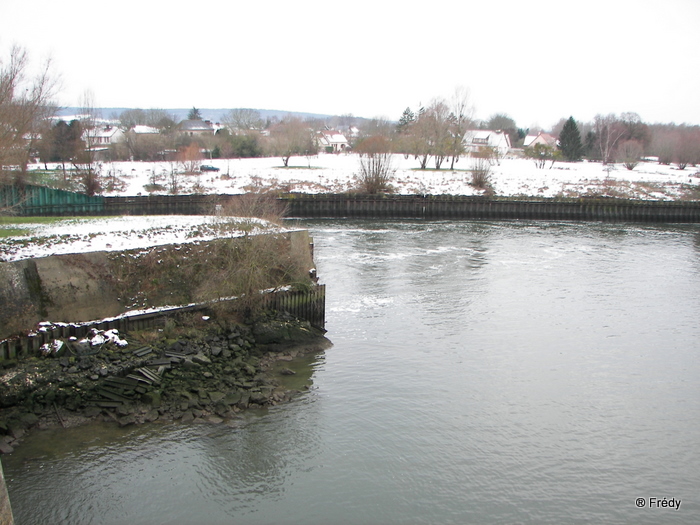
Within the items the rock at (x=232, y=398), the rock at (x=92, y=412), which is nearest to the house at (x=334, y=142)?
the rock at (x=232, y=398)

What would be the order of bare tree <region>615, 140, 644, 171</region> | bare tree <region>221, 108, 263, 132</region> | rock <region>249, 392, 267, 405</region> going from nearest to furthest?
rock <region>249, 392, 267, 405</region> < bare tree <region>615, 140, 644, 171</region> < bare tree <region>221, 108, 263, 132</region>

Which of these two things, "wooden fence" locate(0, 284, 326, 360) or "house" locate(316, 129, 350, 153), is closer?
"wooden fence" locate(0, 284, 326, 360)

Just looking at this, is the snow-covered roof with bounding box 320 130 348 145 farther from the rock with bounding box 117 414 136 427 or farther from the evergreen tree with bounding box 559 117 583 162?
the rock with bounding box 117 414 136 427

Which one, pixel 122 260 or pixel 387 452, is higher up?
pixel 122 260

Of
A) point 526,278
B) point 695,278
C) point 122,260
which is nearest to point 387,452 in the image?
point 122,260

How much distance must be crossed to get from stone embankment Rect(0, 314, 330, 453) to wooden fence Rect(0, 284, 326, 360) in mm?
446

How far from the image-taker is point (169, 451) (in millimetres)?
15352

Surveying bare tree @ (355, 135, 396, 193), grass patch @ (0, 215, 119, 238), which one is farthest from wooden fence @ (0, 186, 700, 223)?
grass patch @ (0, 215, 119, 238)

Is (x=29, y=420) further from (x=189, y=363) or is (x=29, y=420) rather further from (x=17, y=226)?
(x=17, y=226)

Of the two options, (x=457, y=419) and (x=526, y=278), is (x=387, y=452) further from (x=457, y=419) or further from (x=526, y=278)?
(x=526, y=278)

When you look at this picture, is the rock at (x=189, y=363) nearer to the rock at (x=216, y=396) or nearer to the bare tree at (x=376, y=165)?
the rock at (x=216, y=396)

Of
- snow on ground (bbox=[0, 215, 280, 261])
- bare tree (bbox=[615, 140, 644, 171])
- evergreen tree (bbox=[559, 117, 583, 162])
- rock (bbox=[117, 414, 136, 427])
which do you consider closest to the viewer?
rock (bbox=[117, 414, 136, 427])

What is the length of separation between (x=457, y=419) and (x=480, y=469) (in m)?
2.48

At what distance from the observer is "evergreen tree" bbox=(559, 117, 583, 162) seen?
107312 millimetres
